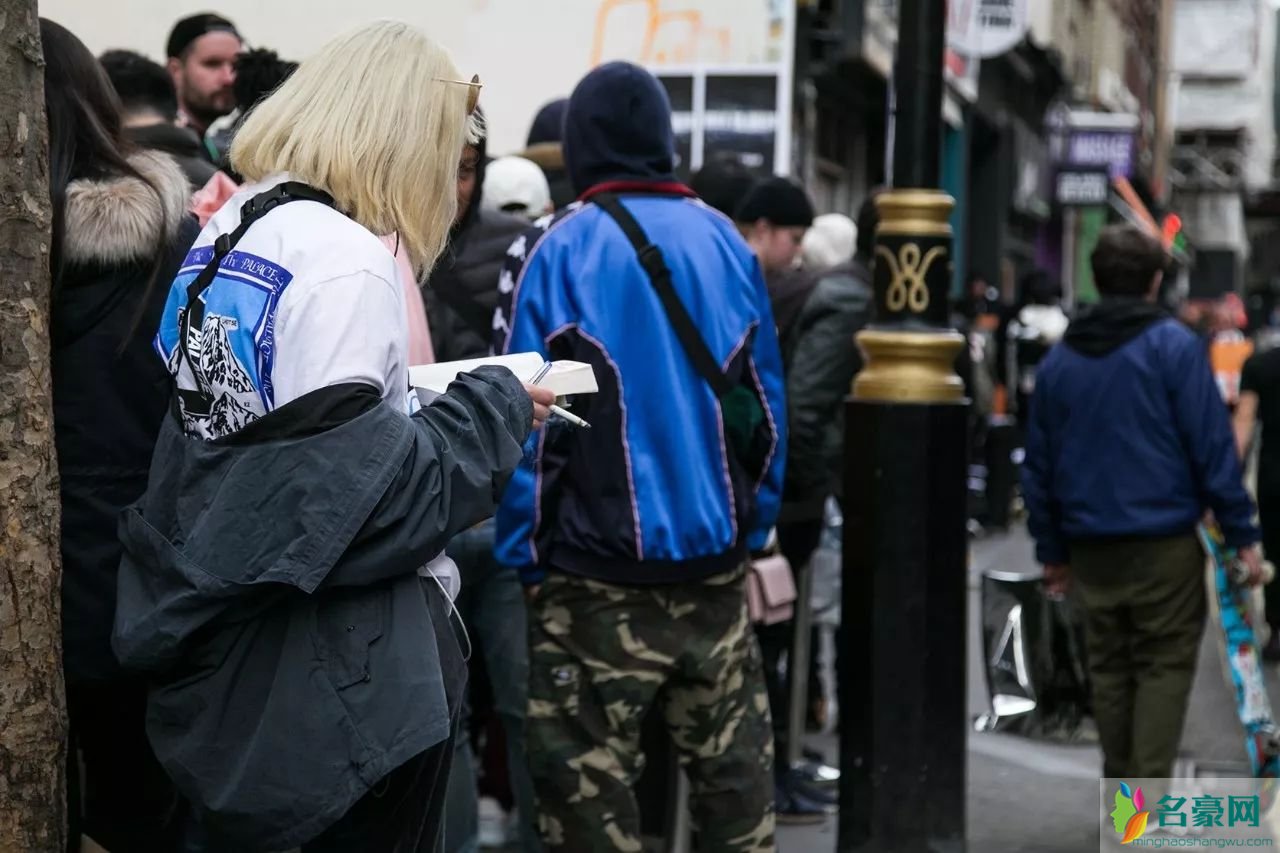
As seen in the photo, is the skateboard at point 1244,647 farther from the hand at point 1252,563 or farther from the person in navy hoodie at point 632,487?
the person in navy hoodie at point 632,487

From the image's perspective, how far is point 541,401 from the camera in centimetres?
278

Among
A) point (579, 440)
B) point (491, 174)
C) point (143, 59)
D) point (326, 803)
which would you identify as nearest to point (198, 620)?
point (326, 803)

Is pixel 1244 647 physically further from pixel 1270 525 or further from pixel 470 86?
pixel 470 86

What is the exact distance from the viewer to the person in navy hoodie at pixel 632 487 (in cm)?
387

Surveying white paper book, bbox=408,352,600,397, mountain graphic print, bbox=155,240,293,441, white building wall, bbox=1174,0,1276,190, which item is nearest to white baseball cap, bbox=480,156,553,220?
white paper book, bbox=408,352,600,397

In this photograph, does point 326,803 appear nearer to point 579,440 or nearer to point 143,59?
point 579,440

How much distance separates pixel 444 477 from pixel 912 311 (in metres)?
2.46

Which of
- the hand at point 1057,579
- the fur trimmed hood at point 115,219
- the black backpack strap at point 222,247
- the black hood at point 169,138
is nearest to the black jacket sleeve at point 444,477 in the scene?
the black backpack strap at point 222,247

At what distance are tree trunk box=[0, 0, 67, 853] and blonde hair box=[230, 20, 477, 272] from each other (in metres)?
0.37

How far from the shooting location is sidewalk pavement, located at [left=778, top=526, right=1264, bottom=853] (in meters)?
5.53

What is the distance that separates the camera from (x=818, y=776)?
6.12 metres

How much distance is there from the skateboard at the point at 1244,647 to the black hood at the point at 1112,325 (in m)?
0.64

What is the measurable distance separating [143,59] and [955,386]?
7.56 ft

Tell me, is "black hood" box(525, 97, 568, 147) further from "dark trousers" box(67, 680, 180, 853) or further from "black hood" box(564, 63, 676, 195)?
"dark trousers" box(67, 680, 180, 853)
